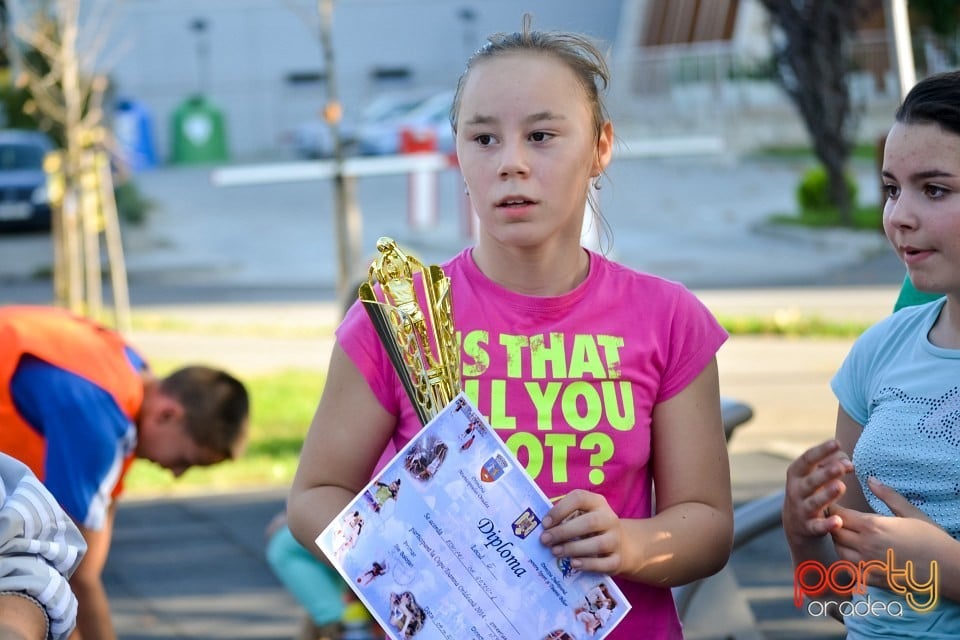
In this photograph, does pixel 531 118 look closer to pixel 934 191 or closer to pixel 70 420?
pixel 934 191

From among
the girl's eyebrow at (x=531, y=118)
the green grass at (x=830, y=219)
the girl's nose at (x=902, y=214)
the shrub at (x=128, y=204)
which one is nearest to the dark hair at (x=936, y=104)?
the girl's nose at (x=902, y=214)

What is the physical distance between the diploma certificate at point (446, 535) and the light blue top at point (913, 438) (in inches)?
23.7

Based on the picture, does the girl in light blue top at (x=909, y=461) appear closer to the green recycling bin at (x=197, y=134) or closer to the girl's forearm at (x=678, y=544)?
the girl's forearm at (x=678, y=544)

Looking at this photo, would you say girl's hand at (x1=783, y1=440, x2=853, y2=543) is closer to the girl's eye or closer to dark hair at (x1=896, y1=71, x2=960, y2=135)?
the girl's eye

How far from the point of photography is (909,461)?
217 centimetres

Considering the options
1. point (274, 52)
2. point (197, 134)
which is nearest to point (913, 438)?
point (197, 134)

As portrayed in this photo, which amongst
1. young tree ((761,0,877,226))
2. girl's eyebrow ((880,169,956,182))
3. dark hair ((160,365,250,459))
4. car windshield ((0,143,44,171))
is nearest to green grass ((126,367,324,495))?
dark hair ((160,365,250,459))

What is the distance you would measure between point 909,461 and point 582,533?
578 millimetres

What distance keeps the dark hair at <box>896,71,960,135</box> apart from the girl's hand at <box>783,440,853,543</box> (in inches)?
20.6

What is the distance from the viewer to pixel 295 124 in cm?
3803

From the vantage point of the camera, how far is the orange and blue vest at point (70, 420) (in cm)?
330

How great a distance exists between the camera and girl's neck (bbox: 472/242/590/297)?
7.48 ft

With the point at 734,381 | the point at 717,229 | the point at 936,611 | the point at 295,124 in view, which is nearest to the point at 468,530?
the point at 936,611

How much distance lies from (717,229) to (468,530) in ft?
62.5
